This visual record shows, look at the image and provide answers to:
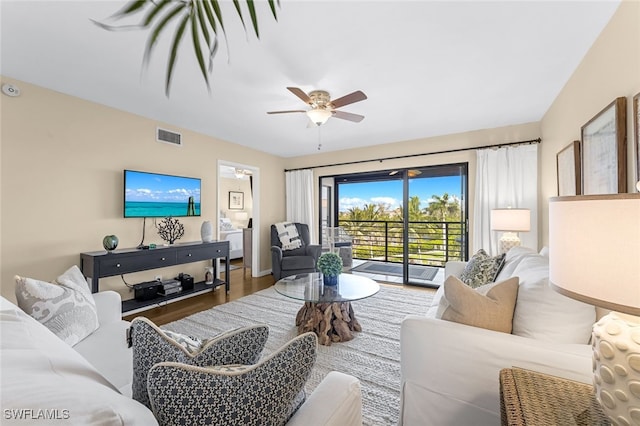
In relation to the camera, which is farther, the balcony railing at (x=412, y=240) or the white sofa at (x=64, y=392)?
the balcony railing at (x=412, y=240)

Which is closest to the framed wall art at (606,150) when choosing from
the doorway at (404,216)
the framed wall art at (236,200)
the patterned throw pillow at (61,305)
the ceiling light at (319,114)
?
the ceiling light at (319,114)

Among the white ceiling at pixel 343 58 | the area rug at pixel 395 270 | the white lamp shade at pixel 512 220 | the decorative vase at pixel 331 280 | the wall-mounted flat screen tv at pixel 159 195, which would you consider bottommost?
the area rug at pixel 395 270

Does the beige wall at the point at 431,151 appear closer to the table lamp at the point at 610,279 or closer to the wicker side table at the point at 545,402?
the wicker side table at the point at 545,402

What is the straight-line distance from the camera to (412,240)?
456 centimetres

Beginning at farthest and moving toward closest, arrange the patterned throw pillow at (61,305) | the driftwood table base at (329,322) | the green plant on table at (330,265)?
the green plant on table at (330,265) < the driftwood table base at (329,322) < the patterned throw pillow at (61,305)

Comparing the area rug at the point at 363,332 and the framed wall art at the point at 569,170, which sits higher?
the framed wall art at the point at 569,170

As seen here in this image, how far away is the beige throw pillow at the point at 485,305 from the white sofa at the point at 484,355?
40 mm

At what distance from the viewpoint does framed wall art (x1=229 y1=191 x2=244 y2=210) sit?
735 cm

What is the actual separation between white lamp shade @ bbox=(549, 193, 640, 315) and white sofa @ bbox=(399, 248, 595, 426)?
0.58m

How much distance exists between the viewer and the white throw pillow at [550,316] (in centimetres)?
124

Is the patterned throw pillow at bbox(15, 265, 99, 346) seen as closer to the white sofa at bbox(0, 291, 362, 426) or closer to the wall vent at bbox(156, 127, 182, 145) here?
the white sofa at bbox(0, 291, 362, 426)

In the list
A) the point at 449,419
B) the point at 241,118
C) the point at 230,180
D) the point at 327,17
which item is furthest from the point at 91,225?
the point at 230,180

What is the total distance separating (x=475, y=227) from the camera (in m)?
3.79

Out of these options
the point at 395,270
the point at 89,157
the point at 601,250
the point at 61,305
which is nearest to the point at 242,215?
the point at 395,270
